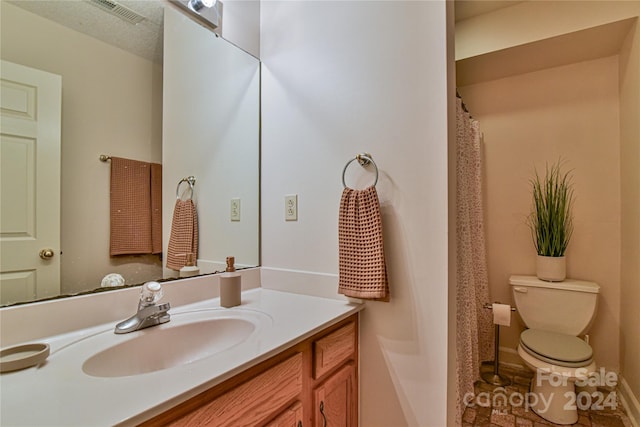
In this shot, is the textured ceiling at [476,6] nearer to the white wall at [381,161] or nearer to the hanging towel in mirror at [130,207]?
the white wall at [381,161]

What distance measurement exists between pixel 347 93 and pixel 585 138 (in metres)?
1.85

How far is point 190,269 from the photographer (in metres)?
1.22

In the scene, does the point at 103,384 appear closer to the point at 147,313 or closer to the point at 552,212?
the point at 147,313

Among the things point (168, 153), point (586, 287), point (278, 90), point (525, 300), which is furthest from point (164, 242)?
point (586, 287)

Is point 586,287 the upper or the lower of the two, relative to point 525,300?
upper

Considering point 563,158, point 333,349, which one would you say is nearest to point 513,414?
point 333,349

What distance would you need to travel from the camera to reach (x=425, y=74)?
110cm

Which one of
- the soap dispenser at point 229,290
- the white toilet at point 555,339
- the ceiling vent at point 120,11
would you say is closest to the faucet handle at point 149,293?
the soap dispenser at point 229,290

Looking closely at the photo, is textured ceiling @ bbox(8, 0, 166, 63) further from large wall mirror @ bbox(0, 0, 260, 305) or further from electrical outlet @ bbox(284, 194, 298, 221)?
electrical outlet @ bbox(284, 194, 298, 221)

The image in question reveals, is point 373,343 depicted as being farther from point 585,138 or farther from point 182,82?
point 585,138

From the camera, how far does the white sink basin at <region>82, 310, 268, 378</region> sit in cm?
78

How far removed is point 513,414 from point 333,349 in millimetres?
1430

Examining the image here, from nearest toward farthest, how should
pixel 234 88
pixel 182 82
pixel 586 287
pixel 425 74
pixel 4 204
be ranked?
pixel 4 204, pixel 425 74, pixel 182 82, pixel 234 88, pixel 586 287

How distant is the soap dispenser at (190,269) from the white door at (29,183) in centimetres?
39
